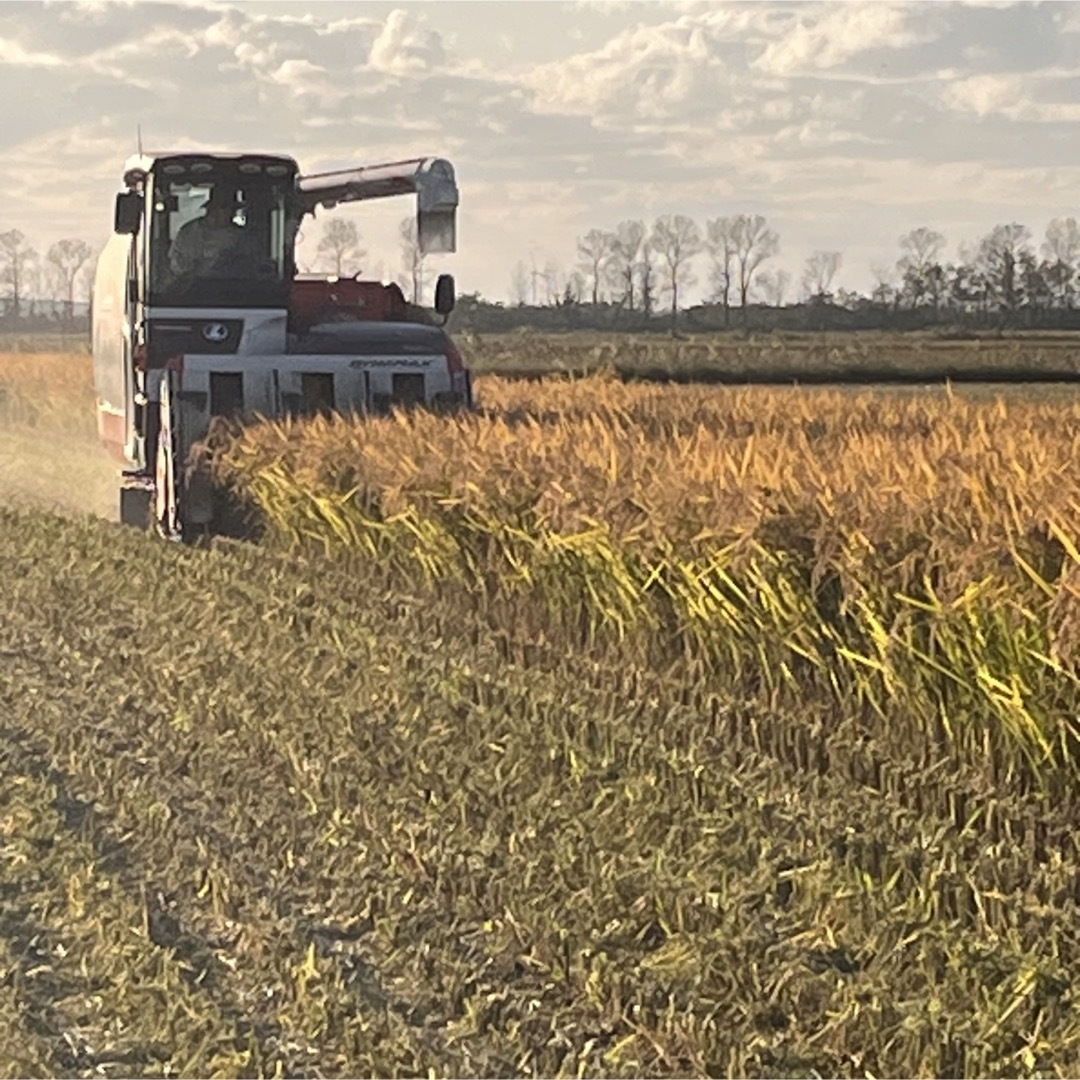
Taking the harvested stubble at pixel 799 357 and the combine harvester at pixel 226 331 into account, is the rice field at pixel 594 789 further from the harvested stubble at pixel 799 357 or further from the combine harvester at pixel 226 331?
the harvested stubble at pixel 799 357

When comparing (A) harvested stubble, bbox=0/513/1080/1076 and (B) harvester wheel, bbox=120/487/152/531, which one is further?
(B) harvester wheel, bbox=120/487/152/531

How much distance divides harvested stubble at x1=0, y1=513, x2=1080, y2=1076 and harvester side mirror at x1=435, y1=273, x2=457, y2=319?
6839mm

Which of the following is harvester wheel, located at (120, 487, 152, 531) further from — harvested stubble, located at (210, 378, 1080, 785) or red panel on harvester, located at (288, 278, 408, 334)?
harvested stubble, located at (210, 378, 1080, 785)

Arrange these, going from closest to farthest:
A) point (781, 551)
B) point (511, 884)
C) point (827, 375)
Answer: point (511, 884)
point (781, 551)
point (827, 375)

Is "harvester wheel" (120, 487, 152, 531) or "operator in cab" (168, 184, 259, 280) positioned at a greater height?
"operator in cab" (168, 184, 259, 280)

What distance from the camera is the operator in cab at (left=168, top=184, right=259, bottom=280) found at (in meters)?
14.6

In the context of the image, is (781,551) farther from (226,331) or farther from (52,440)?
(52,440)

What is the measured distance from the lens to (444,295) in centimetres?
1548

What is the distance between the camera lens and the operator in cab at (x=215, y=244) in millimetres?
14570

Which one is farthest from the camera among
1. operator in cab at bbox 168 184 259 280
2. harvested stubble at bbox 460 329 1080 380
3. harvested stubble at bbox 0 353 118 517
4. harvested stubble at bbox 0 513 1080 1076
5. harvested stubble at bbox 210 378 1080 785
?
harvested stubble at bbox 460 329 1080 380

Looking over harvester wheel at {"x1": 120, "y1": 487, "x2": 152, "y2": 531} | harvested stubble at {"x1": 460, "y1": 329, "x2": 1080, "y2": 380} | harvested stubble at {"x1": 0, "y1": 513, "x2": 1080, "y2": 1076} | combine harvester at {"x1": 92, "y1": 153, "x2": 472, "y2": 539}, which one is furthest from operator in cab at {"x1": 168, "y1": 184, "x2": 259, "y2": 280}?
harvested stubble at {"x1": 460, "y1": 329, "x2": 1080, "y2": 380}

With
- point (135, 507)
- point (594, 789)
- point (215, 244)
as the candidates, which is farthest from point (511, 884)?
point (135, 507)

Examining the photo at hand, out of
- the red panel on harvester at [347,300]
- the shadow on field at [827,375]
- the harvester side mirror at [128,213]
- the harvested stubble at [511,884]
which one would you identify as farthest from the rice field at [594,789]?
the shadow on field at [827,375]

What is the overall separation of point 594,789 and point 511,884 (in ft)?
3.66
